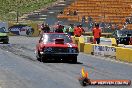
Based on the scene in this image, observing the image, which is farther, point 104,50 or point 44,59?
point 104,50

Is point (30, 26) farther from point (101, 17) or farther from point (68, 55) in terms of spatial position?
point (68, 55)

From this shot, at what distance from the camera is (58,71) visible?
18.3 meters

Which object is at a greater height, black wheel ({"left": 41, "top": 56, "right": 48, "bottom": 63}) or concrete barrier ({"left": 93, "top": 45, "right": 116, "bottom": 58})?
black wheel ({"left": 41, "top": 56, "right": 48, "bottom": 63})

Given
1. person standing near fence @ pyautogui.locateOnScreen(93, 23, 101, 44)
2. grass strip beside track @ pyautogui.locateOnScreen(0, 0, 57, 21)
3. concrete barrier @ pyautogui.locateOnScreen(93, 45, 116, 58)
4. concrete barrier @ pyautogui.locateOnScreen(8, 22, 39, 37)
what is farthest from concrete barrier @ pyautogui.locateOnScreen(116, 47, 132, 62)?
grass strip beside track @ pyautogui.locateOnScreen(0, 0, 57, 21)

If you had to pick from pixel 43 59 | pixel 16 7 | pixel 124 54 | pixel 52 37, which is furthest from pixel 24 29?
pixel 43 59

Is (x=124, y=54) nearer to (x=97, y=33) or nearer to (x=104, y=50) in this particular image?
(x=104, y=50)

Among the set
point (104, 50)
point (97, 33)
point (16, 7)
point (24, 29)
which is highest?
point (16, 7)

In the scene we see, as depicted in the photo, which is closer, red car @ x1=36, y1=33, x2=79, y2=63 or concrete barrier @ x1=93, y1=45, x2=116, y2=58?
red car @ x1=36, y1=33, x2=79, y2=63

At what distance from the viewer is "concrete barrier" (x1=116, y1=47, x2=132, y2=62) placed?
2488 cm

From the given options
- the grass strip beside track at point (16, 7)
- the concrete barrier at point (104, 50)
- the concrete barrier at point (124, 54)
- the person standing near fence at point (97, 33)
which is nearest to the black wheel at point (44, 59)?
the concrete barrier at point (124, 54)

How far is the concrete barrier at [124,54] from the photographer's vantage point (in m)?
24.9

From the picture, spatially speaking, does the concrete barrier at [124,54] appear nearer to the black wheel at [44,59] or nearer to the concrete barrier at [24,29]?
the black wheel at [44,59]

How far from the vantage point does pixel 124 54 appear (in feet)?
84.2

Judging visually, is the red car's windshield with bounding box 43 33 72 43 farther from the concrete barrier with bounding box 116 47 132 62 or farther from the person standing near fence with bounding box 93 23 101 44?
the person standing near fence with bounding box 93 23 101 44
